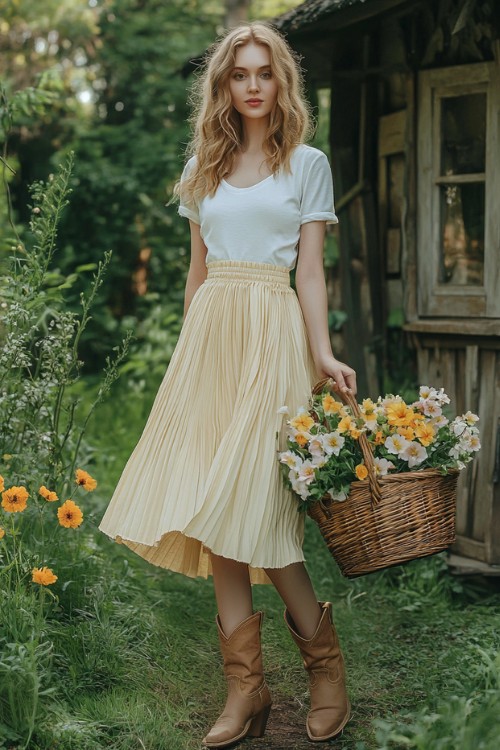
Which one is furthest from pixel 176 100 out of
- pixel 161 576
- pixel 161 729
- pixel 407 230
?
pixel 161 729

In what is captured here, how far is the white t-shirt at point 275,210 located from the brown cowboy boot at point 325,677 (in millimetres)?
1200

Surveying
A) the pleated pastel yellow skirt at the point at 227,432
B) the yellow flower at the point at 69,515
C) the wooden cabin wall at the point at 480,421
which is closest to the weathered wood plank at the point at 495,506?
the wooden cabin wall at the point at 480,421

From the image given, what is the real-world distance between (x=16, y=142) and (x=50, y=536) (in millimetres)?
7696

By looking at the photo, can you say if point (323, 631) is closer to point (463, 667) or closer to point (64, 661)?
point (463, 667)

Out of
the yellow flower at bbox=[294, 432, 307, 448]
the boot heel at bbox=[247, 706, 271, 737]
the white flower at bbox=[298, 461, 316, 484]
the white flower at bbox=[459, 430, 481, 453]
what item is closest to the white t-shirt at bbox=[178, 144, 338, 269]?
the yellow flower at bbox=[294, 432, 307, 448]

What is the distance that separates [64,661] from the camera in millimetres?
3301

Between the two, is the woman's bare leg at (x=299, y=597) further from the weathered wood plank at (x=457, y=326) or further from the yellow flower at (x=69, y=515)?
the weathered wood plank at (x=457, y=326)

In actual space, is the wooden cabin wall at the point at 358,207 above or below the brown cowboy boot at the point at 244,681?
above

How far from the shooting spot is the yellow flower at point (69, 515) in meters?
3.20

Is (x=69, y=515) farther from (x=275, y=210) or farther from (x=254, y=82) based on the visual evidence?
(x=254, y=82)

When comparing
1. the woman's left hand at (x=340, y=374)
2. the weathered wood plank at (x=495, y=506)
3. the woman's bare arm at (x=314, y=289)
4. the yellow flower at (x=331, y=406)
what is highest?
the woman's bare arm at (x=314, y=289)

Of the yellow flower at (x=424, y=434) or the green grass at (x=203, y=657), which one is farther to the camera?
the yellow flower at (x=424, y=434)

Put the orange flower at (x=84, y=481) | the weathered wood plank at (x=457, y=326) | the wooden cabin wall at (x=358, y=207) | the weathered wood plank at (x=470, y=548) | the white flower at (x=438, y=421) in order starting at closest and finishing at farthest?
the white flower at (x=438, y=421), the orange flower at (x=84, y=481), the weathered wood plank at (x=457, y=326), the weathered wood plank at (x=470, y=548), the wooden cabin wall at (x=358, y=207)

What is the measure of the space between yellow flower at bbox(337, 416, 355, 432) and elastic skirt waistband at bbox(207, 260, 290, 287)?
55 centimetres
